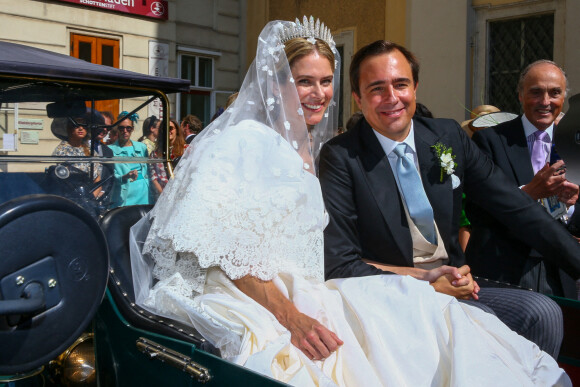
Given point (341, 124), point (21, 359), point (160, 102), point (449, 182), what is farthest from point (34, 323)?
point (341, 124)

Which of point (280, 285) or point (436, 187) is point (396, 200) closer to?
point (436, 187)

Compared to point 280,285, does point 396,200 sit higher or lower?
higher

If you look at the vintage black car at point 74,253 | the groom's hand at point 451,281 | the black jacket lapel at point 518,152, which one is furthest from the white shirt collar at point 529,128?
the vintage black car at point 74,253

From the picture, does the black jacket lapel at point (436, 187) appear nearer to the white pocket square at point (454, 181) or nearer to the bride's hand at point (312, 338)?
the white pocket square at point (454, 181)

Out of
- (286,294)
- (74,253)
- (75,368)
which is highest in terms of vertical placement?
(74,253)

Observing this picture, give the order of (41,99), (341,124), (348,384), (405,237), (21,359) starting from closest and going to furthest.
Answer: (21,359), (348,384), (405,237), (41,99), (341,124)

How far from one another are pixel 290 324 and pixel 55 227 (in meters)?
0.78

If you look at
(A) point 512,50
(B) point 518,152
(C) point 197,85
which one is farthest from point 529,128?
(C) point 197,85

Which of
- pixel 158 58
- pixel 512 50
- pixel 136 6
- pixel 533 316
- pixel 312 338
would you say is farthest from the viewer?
pixel 158 58

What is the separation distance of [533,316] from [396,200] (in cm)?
68

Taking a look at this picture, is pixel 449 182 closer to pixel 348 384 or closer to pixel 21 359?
pixel 348 384

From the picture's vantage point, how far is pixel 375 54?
2.42 metres

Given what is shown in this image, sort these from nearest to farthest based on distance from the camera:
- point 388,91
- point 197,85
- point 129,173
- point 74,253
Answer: point 74,253
point 388,91
point 129,173
point 197,85

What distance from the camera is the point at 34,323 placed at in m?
1.52
